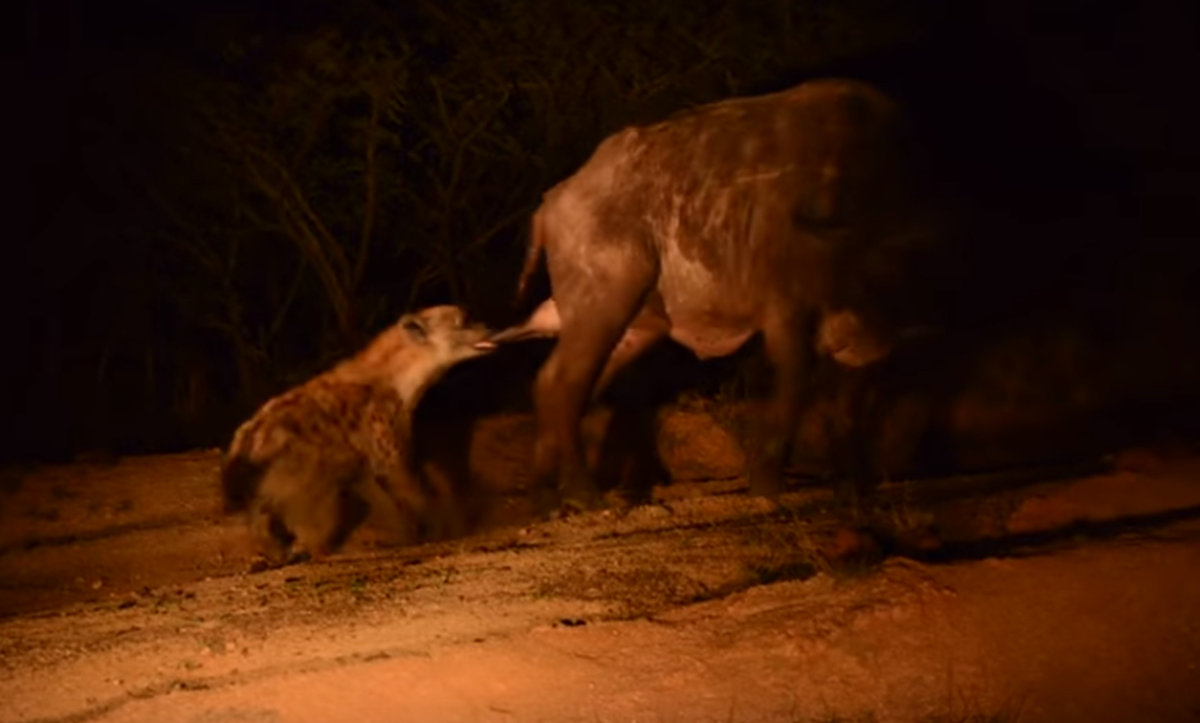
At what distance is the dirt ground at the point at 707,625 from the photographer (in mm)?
5051

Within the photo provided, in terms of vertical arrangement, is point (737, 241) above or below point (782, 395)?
above

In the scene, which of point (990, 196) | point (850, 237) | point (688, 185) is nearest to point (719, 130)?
point (688, 185)

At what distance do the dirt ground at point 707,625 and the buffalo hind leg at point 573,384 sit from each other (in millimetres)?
1016

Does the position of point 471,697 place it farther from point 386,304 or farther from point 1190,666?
point 386,304

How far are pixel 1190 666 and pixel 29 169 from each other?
1332 cm

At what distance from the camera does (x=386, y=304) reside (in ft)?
48.6

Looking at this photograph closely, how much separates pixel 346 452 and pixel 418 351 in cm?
89

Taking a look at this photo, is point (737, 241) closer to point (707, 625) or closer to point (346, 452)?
point (346, 452)

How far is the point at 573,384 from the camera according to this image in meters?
8.99

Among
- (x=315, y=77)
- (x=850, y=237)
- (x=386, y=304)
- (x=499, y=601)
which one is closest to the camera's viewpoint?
(x=499, y=601)

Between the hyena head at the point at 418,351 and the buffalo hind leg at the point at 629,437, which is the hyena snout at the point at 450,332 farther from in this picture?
the buffalo hind leg at the point at 629,437

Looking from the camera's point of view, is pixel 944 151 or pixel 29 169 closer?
pixel 944 151

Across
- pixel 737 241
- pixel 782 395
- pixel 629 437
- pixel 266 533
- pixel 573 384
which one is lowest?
pixel 629 437

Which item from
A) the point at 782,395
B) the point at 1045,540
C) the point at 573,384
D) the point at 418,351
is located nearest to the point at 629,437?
the point at 573,384
